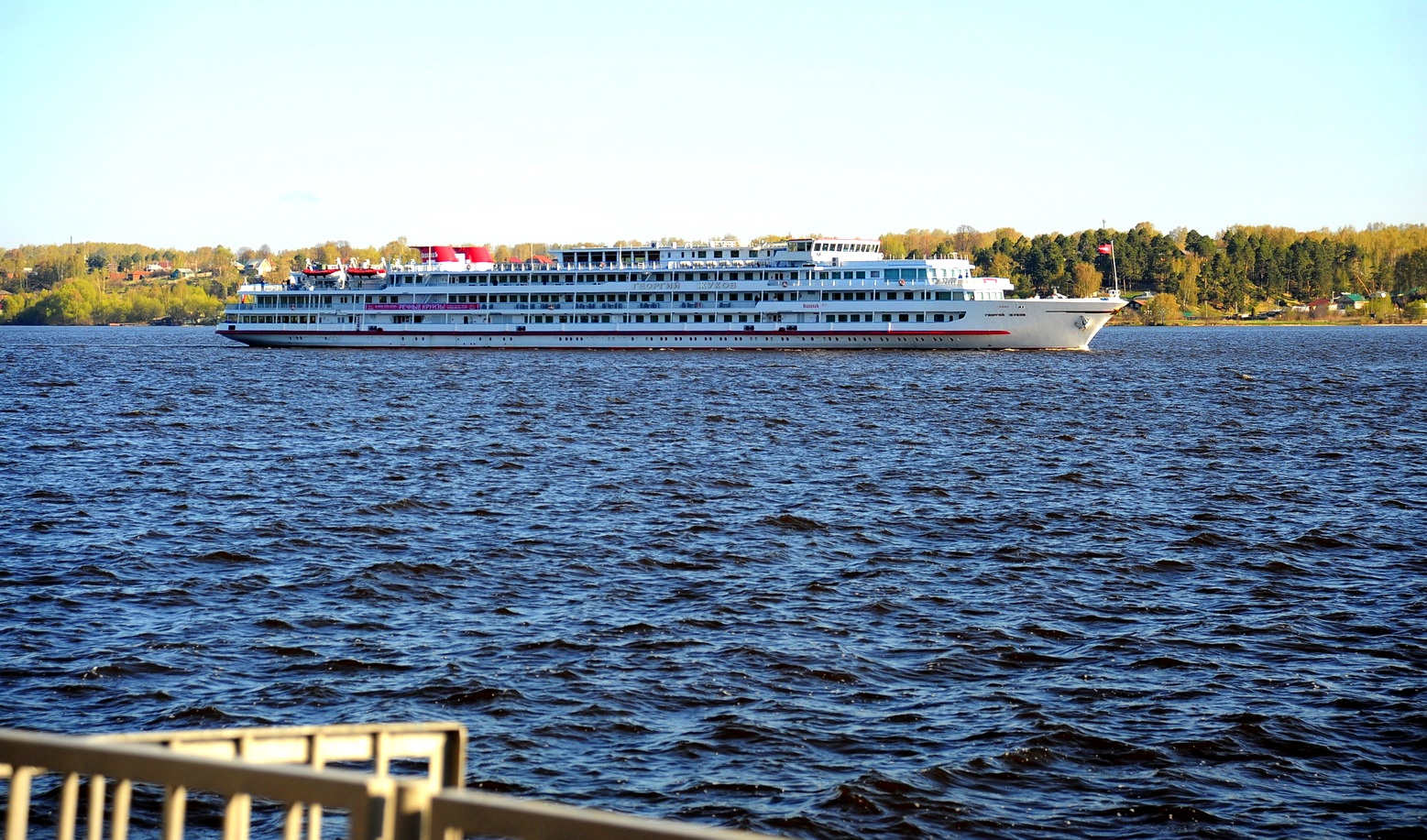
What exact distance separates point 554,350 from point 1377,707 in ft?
329

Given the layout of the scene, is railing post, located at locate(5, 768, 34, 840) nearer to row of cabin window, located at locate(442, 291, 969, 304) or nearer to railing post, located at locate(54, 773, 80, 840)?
railing post, located at locate(54, 773, 80, 840)

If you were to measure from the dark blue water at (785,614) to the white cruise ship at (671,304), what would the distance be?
184 ft

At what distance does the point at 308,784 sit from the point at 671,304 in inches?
4133

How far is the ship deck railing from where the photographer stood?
384cm

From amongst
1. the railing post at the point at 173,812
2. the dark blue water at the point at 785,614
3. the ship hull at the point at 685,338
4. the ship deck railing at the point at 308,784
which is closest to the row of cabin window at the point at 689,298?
the ship hull at the point at 685,338

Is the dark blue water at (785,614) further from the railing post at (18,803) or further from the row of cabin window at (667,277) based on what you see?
the row of cabin window at (667,277)

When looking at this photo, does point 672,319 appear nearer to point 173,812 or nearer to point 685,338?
point 685,338

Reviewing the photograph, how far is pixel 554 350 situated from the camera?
11288cm

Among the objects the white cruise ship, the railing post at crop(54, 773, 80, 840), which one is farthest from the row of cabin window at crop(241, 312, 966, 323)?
the railing post at crop(54, 773, 80, 840)

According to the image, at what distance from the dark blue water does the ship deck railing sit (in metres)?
7.30

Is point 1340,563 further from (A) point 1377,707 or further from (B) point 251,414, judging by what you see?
(B) point 251,414

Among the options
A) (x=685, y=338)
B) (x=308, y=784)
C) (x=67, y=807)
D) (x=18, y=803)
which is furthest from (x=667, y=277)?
(x=308, y=784)

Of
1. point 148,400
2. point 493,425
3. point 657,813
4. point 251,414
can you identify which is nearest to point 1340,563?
point 657,813

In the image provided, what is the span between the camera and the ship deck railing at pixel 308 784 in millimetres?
3840
